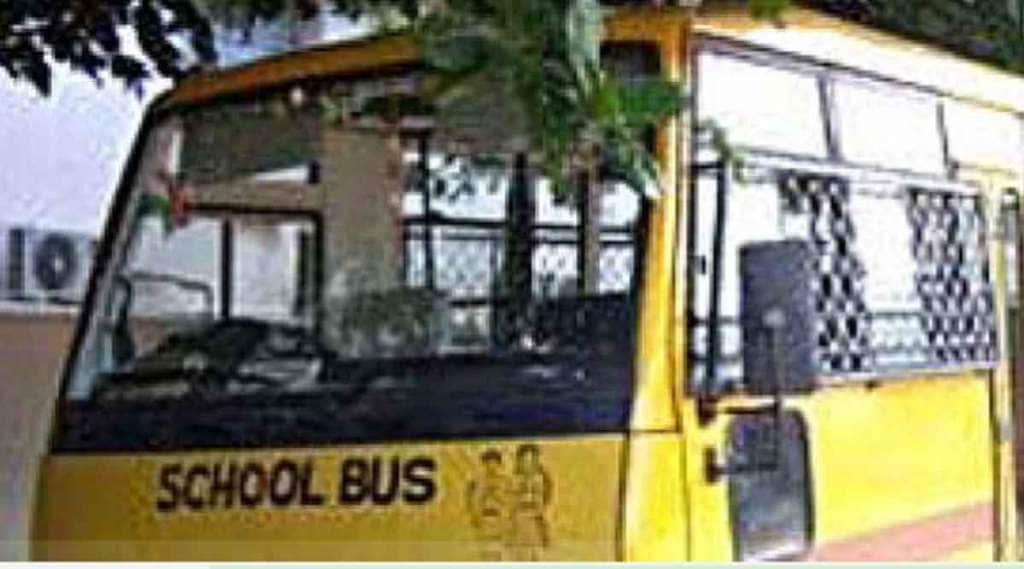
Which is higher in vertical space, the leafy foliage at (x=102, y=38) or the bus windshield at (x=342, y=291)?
the leafy foliage at (x=102, y=38)

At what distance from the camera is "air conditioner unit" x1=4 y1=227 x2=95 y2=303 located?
30.3 feet

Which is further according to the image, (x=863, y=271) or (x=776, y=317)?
(x=863, y=271)

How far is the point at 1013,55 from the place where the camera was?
309 inches

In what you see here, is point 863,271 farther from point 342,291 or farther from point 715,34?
point 342,291

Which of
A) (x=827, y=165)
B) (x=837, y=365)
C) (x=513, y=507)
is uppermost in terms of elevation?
(x=827, y=165)

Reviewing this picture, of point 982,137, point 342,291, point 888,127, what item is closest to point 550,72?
point 342,291

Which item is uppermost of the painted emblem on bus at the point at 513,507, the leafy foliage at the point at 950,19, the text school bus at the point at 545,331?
the leafy foliage at the point at 950,19

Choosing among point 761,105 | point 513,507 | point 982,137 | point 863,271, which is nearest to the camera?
point 513,507

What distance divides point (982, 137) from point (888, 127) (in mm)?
682

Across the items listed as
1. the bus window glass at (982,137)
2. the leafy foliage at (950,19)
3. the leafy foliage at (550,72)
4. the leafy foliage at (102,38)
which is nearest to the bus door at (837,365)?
the bus window glass at (982,137)

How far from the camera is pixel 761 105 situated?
4961 mm

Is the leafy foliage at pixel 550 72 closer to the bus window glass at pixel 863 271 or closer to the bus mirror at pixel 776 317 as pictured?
the bus mirror at pixel 776 317

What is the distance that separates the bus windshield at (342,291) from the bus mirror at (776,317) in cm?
26

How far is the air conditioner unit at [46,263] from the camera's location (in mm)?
9234
